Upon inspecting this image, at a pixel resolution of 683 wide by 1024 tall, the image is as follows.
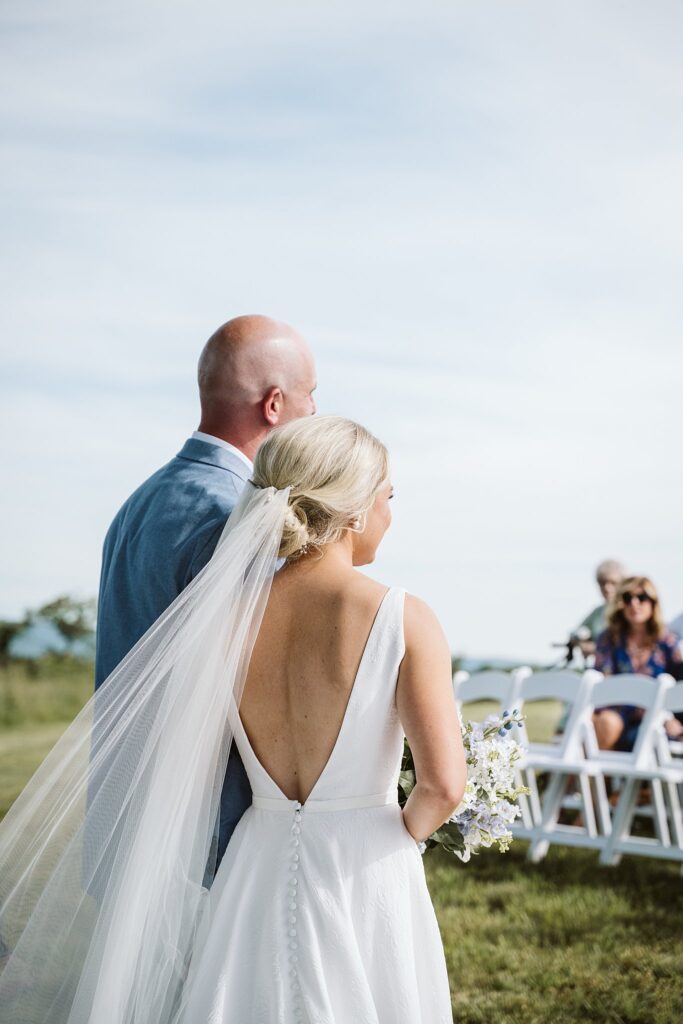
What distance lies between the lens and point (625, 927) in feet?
19.7

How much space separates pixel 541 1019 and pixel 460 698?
3.82m

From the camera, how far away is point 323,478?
8.38ft

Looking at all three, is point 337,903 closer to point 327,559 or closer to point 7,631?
point 327,559

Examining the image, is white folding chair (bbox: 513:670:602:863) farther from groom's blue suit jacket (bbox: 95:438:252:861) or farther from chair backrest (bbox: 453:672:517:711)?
groom's blue suit jacket (bbox: 95:438:252:861)

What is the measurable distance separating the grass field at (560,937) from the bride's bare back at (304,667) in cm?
284

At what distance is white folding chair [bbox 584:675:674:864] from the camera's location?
717 centimetres

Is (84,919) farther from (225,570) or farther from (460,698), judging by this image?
(460,698)

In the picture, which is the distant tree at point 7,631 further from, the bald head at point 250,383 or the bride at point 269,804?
the bride at point 269,804

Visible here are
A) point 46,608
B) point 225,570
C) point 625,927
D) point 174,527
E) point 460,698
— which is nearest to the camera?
point 225,570

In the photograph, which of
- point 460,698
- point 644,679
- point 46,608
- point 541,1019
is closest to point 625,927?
point 541,1019

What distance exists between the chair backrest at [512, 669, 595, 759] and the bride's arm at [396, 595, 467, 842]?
16.1 feet

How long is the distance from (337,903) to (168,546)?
0.98 m

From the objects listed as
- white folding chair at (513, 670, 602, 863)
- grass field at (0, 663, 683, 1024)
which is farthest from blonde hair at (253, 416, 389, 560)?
white folding chair at (513, 670, 602, 863)

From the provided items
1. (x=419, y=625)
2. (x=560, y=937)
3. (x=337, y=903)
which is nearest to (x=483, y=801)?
(x=337, y=903)
